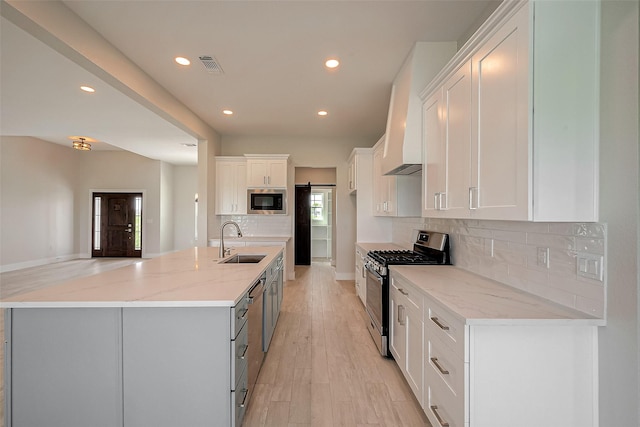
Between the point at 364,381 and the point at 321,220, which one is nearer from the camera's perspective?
the point at 364,381

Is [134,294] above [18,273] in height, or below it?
above

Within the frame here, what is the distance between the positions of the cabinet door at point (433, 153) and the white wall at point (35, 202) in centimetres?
850

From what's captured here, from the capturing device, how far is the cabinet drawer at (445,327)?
1.45 m

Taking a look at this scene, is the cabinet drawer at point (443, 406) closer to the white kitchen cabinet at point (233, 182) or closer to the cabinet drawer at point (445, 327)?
the cabinet drawer at point (445, 327)

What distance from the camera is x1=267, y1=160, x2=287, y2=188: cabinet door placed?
18.9ft

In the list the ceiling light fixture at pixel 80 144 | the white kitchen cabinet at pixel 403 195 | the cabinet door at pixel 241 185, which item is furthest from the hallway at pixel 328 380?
the ceiling light fixture at pixel 80 144

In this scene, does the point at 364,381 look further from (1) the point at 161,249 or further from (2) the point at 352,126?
→ (1) the point at 161,249

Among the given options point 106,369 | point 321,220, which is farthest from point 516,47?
point 321,220

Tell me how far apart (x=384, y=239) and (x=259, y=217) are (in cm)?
263

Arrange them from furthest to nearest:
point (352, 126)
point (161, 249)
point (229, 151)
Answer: point (161, 249) < point (229, 151) < point (352, 126)

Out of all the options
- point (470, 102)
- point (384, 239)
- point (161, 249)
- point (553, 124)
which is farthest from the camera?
point (161, 249)

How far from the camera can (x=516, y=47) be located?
144 cm

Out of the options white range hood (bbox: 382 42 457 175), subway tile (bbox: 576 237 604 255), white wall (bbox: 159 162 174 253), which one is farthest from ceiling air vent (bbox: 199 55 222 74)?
white wall (bbox: 159 162 174 253)

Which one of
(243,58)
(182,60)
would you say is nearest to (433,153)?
(243,58)
